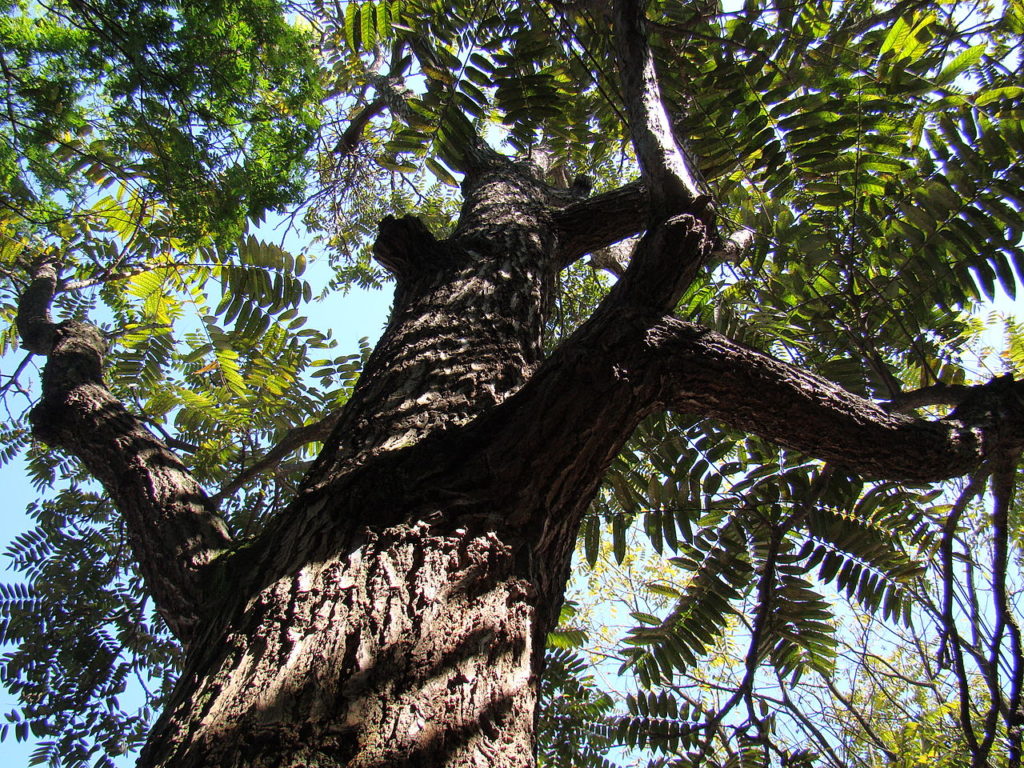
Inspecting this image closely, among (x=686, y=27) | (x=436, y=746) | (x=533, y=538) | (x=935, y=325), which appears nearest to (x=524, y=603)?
Result: (x=533, y=538)

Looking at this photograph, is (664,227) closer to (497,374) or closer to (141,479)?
(497,374)

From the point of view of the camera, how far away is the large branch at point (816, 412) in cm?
155

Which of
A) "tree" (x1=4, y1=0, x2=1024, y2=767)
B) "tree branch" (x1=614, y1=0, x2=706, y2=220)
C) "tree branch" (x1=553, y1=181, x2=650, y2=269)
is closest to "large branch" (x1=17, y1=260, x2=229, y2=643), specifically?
"tree" (x1=4, y1=0, x2=1024, y2=767)

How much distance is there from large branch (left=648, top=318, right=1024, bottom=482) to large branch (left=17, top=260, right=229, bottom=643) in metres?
1.29

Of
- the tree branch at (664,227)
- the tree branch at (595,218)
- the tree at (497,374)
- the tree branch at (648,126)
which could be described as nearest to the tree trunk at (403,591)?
the tree at (497,374)

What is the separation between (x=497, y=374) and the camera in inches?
75.8

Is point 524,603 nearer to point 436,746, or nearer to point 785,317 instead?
point 436,746

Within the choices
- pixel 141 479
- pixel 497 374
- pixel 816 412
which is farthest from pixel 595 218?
pixel 141 479

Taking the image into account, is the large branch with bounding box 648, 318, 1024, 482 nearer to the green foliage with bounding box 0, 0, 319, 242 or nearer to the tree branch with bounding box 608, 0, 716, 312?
the tree branch with bounding box 608, 0, 716, 312

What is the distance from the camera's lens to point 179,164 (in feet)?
9.25

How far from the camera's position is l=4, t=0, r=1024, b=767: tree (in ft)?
4.17

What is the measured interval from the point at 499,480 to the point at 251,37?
7.77ft

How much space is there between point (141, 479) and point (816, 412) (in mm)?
1879

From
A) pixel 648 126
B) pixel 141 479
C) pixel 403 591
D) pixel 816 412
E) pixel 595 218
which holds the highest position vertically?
pixel 595 218
